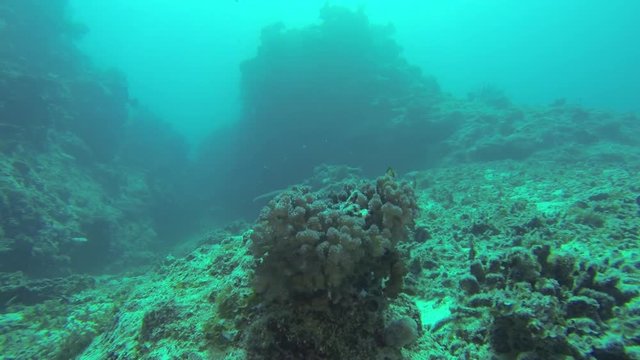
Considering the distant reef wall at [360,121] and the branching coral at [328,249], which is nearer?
the branching coral at [328,249]

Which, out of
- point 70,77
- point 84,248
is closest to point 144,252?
point 84,248

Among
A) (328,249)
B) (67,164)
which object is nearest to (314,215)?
(328,249)

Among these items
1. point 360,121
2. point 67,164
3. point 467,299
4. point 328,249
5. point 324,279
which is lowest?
point 467,299

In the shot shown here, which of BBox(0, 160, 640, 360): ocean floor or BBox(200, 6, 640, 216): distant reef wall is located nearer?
BBox(0, 160, 640, 360): ocean floor

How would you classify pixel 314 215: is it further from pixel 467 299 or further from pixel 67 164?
pixel 67 164

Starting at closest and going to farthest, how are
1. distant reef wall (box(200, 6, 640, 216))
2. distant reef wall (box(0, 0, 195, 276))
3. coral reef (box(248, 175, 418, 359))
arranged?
1. coral reef (box(248, 175, 418, 359))
2. distant reef wall (box(0, 0, 195, 276))
3. distant reef wall (box(200, 6, 640, 216))

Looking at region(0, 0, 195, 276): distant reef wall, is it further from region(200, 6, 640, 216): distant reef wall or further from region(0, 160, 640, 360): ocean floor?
region(200, 6, 640, 216): distant reef wall

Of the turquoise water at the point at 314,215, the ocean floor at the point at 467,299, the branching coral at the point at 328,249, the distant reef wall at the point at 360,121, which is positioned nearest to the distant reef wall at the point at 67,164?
the turquoise water at the point at 314,215

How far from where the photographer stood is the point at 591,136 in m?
19.3

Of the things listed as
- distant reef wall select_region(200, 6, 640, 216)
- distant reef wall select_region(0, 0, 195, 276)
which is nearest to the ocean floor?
distant reef wall select_region(0, 0, 195, 276)

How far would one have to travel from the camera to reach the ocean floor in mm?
3172

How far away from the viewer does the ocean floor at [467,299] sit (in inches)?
125

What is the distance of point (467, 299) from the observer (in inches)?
182

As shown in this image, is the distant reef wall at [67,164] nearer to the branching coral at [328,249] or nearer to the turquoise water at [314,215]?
the turquoise water at [314,215]
